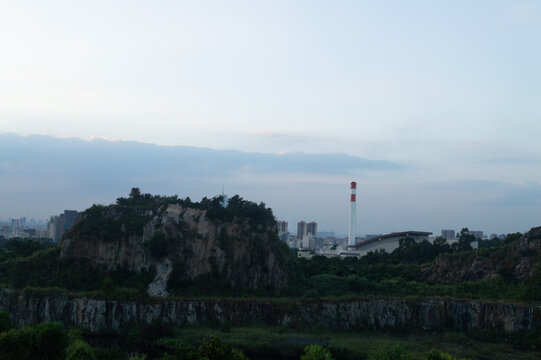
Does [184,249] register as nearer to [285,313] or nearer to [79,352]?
[285,313]

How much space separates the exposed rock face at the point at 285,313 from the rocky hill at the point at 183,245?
549 centimetres

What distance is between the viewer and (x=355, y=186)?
9681 cm

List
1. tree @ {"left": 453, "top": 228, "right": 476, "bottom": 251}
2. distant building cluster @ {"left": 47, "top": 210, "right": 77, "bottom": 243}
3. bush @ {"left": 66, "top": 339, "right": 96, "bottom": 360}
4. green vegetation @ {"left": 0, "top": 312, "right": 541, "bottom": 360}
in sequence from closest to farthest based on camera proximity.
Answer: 1. bush @ {"left": 66, "top": 339, "right": 96, "bottom": 360}
2. green vegetation @ {"left": 0, "top": 312, "right": 541, "bottom": 360}
3. tree @ {"left": 453, "top": 228, "right": 476, "bottom": 251}
4. distant building cluster @ {"left": 47, "top": 210, "right": 77, "bottom": 243}

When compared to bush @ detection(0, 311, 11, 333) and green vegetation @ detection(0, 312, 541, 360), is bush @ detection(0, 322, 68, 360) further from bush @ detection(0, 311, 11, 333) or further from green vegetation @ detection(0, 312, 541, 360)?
bush @ detection(0, 311, 11, 333)

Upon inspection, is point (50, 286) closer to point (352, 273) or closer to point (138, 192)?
point (138, 192)

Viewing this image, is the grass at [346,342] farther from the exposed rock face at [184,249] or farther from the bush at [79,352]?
the bush at [79,352]

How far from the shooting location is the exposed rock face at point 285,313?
44.2m

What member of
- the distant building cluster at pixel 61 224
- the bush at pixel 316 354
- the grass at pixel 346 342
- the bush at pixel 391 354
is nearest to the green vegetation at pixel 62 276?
the grass at pixel 346 342

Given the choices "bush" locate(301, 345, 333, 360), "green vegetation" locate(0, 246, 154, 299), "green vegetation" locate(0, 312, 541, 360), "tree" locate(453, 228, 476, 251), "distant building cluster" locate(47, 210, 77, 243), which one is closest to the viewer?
"green vegetation" locate(0, 312, 541, 360)

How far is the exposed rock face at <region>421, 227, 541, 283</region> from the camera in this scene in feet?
184

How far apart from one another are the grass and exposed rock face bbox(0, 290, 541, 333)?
58.3 inches

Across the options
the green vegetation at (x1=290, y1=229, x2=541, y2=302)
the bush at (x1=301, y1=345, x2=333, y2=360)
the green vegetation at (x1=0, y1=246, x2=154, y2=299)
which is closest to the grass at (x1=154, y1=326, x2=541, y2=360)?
the bush at (x1=301, y1=345, x2=333, y2=360)

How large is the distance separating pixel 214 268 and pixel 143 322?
36.2ft

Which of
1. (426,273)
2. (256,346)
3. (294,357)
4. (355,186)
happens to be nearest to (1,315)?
(256,346)
